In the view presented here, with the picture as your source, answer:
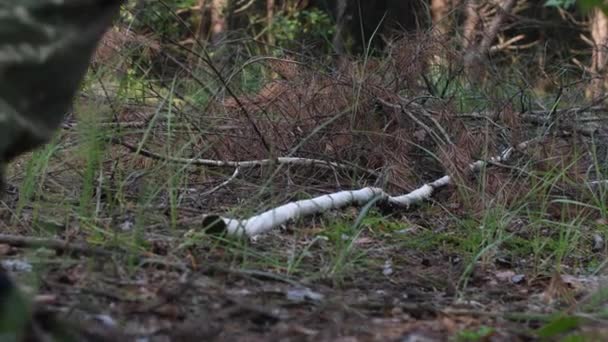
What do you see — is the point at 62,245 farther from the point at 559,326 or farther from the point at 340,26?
the point at 340,26

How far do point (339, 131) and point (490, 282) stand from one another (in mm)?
1423

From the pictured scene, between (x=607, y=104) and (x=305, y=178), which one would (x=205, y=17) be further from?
(x=305, y=178)

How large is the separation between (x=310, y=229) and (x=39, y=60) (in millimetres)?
1566

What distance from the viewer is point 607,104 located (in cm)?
520

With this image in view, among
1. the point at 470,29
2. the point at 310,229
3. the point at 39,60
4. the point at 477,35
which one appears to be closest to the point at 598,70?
the point at 470,29

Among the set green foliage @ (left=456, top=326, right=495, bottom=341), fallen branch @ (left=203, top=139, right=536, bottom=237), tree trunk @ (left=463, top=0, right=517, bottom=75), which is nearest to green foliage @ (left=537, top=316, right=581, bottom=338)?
green foliage @ (left=456, top=326, right=495, bottom=341)

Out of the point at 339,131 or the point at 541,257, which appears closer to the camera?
the point at 541,257

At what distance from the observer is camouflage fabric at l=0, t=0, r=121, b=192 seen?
5.77 feet

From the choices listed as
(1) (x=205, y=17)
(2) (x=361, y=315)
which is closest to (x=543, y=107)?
(2) (x=361, y=315)

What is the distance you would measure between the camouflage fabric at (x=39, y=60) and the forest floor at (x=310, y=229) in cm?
42

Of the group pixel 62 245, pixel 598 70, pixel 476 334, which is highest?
pixel 62 245

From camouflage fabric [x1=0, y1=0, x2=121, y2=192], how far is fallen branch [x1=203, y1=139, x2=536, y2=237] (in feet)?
3.20

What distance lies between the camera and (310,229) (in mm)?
3223

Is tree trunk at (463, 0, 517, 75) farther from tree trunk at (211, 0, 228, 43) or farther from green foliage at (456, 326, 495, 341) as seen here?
green foliage at (456, 326, 495, 341)
